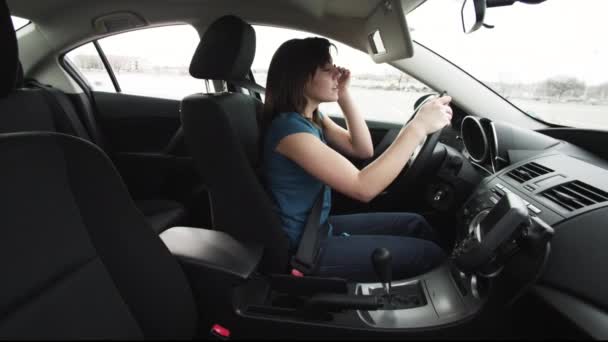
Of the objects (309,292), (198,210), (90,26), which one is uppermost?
(90,26)

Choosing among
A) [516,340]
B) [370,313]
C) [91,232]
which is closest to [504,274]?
[516,340]

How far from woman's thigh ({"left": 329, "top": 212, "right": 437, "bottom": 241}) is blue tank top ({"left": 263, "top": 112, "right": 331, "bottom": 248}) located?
26 cm

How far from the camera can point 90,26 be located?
2670mm

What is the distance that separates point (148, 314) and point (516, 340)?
98 cm

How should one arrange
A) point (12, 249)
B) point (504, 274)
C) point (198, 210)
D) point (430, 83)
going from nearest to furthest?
point (12, 249) < point (504, 274) < point (430, 83) < point (198, 210)

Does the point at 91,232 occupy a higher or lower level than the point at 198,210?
higher

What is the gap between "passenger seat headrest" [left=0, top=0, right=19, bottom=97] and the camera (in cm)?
82

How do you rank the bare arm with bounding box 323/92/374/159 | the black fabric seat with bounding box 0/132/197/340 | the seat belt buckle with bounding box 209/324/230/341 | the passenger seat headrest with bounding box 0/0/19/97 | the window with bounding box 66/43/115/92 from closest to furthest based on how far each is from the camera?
the black fabric seat with bounding box 0/132/197/340, the passenger seat headrest with bounding box 0/0/19/97, the seat belt buckle with bounding box 209/324/230/341, the bare arm with bounding box 323/92/374/159, the window with bounding box 66/43/115/92

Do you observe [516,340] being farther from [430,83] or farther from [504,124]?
[430,83]

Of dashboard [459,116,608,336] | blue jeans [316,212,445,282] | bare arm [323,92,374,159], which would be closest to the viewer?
dashboard [459,116,608,336]

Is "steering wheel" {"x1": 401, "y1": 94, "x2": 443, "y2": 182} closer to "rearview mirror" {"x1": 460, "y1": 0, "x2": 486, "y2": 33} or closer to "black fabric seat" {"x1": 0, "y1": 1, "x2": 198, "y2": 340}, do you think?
"rearview mirror" {"x1": 460, "y1": 0, "x2": 486, "y2": 33}

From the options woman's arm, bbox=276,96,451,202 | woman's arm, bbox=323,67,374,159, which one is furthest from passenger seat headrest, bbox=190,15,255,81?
woman's arm, bbox=323,67,374,159

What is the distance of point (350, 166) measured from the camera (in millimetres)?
1251

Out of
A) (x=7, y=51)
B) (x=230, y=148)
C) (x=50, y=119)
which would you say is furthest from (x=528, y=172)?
(x=50, y=119)
